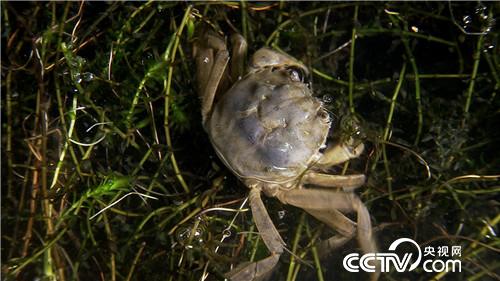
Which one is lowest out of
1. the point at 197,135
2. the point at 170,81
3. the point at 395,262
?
the point at 395,262

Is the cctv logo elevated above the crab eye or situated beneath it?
situated beneath

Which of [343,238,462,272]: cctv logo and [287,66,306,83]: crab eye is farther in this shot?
[287,66,306,83]: crab eye

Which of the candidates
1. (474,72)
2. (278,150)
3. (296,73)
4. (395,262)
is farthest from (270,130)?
(474,72)

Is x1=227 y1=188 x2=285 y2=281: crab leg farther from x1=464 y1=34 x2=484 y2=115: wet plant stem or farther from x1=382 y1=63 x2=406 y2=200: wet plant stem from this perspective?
x1=464 y1=34 x2=484 y2=115: wet plant stem

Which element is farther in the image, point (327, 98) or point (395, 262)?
point (327, 98)

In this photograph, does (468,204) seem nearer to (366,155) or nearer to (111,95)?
(366,155)

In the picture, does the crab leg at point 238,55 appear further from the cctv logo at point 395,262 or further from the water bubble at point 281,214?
the cctv logo at point 395,262

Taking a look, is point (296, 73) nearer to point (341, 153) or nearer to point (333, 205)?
point (341, 153)

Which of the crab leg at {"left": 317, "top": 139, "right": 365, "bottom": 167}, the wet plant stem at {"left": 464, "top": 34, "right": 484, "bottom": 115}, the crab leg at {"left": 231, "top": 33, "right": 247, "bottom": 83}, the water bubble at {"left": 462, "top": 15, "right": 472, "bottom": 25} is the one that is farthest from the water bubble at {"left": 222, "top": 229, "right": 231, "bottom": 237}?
the water bubble at {"left": 462, "top": 15, "right": 472, "bottom": 25}
